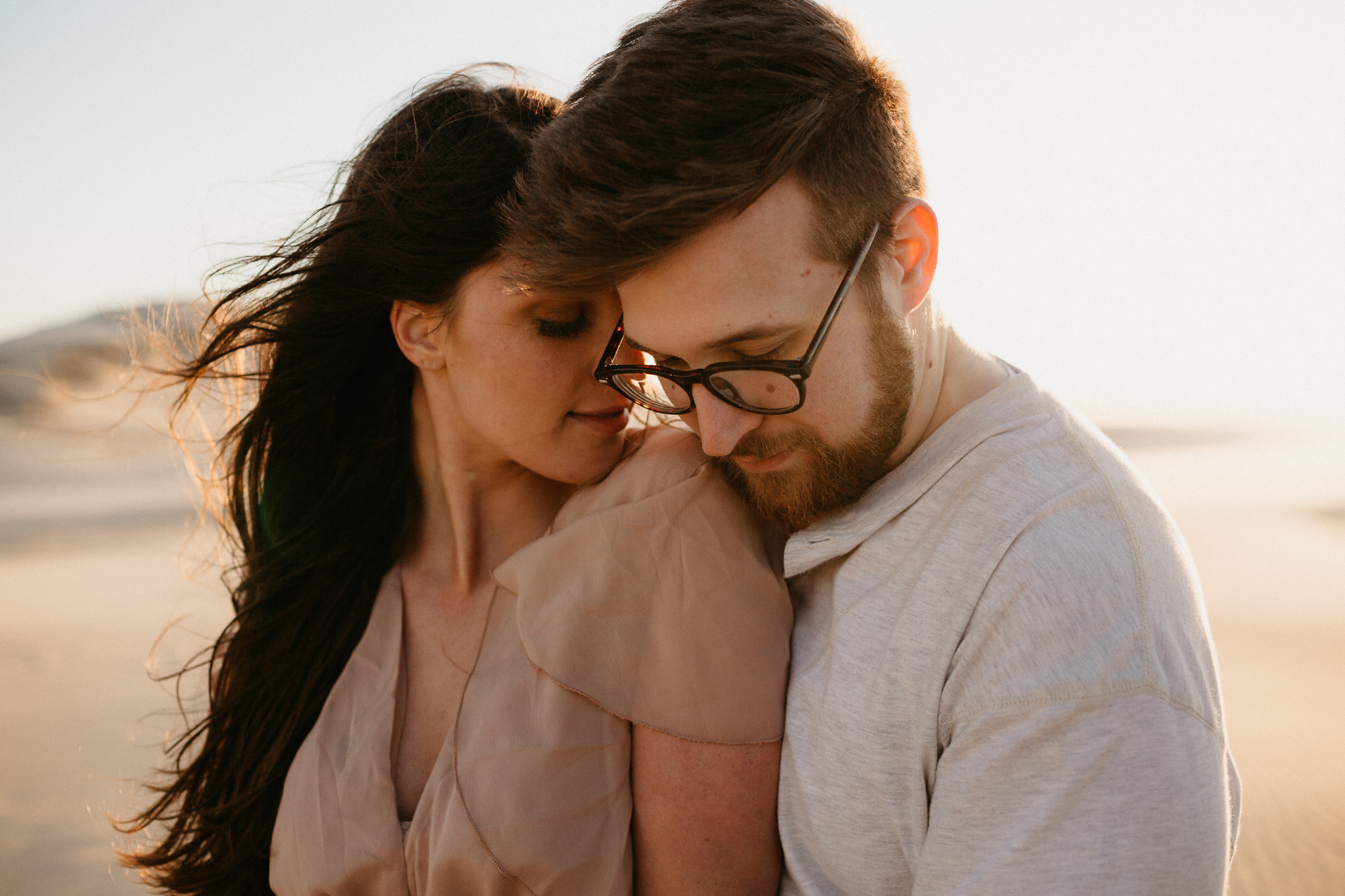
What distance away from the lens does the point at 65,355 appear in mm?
15328

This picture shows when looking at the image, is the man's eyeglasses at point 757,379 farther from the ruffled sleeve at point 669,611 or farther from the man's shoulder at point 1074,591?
the man's shoulder at point 1074,591

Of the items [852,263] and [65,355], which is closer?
[852,263]

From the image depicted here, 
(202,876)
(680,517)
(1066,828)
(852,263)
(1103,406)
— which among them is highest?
(852,263)

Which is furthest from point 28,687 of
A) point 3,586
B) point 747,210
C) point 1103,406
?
point 1103,406

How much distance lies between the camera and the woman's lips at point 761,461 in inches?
64.6

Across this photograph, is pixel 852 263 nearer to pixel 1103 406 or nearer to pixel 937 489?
pixel 937 489

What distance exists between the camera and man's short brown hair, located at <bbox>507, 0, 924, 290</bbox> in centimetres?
148

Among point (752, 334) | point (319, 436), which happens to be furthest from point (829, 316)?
point (319, 436)

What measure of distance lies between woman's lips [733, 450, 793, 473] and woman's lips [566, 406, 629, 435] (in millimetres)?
514

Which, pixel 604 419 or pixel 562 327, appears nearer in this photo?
pixel 562 327

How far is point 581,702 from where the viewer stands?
1.57m

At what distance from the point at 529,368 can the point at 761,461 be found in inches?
26.9

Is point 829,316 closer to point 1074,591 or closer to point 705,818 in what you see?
point 1074,591

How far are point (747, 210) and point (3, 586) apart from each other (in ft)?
28.9
